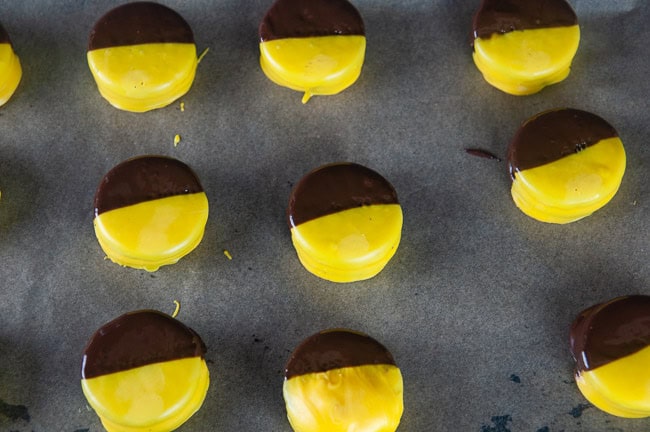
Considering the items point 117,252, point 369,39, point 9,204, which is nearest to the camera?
point 117,252

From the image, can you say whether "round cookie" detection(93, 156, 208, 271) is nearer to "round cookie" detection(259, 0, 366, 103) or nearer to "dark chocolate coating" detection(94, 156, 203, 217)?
"dark chocolate coating" detection(94, 156, 203, 217)

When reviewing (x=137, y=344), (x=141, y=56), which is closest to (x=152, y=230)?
(x=137, y=344)

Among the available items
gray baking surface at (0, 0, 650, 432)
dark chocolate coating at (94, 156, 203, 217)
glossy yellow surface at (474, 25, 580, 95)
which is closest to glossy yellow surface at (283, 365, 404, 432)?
gray baking surface at (0, 0, 650, 432)

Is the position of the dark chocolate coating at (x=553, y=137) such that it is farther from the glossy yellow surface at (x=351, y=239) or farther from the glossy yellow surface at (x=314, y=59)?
the glossy yellow surface at (x=314, y=59)

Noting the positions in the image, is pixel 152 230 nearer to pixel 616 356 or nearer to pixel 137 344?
pixel 137 344

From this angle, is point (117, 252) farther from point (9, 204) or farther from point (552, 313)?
point (552, 313)

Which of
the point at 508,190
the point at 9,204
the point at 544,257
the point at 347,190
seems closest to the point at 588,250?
the point at 544,257

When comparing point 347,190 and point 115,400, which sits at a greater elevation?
point 347,190
